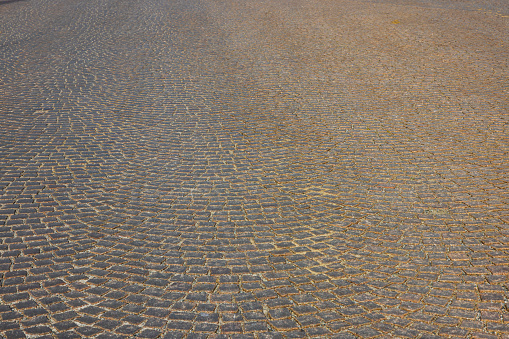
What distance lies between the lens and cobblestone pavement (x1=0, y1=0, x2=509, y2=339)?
4102 millimetres

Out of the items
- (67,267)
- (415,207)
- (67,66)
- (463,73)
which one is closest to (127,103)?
(67,66)

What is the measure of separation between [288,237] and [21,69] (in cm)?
871

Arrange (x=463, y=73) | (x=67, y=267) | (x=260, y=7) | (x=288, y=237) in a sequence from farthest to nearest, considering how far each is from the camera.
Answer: (x=260, y=7) < (x=463, y=73) < (x=288, y=237) < (x=67, y=267)

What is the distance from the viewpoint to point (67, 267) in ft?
15.3

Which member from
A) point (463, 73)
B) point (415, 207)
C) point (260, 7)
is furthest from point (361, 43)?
point (415, 207)

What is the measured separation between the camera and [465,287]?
14.1 feet

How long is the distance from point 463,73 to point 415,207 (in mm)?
5946

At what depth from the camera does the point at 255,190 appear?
614 centimetres

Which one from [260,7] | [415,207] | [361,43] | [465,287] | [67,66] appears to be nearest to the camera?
[465,287]

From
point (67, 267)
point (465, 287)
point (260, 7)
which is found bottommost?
point (260, 7)

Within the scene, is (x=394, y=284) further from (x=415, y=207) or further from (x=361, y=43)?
(x=361, y=43)

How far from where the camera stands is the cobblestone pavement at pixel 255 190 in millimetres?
4102

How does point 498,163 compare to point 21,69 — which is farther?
point 21,69

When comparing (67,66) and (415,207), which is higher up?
(415,207)
